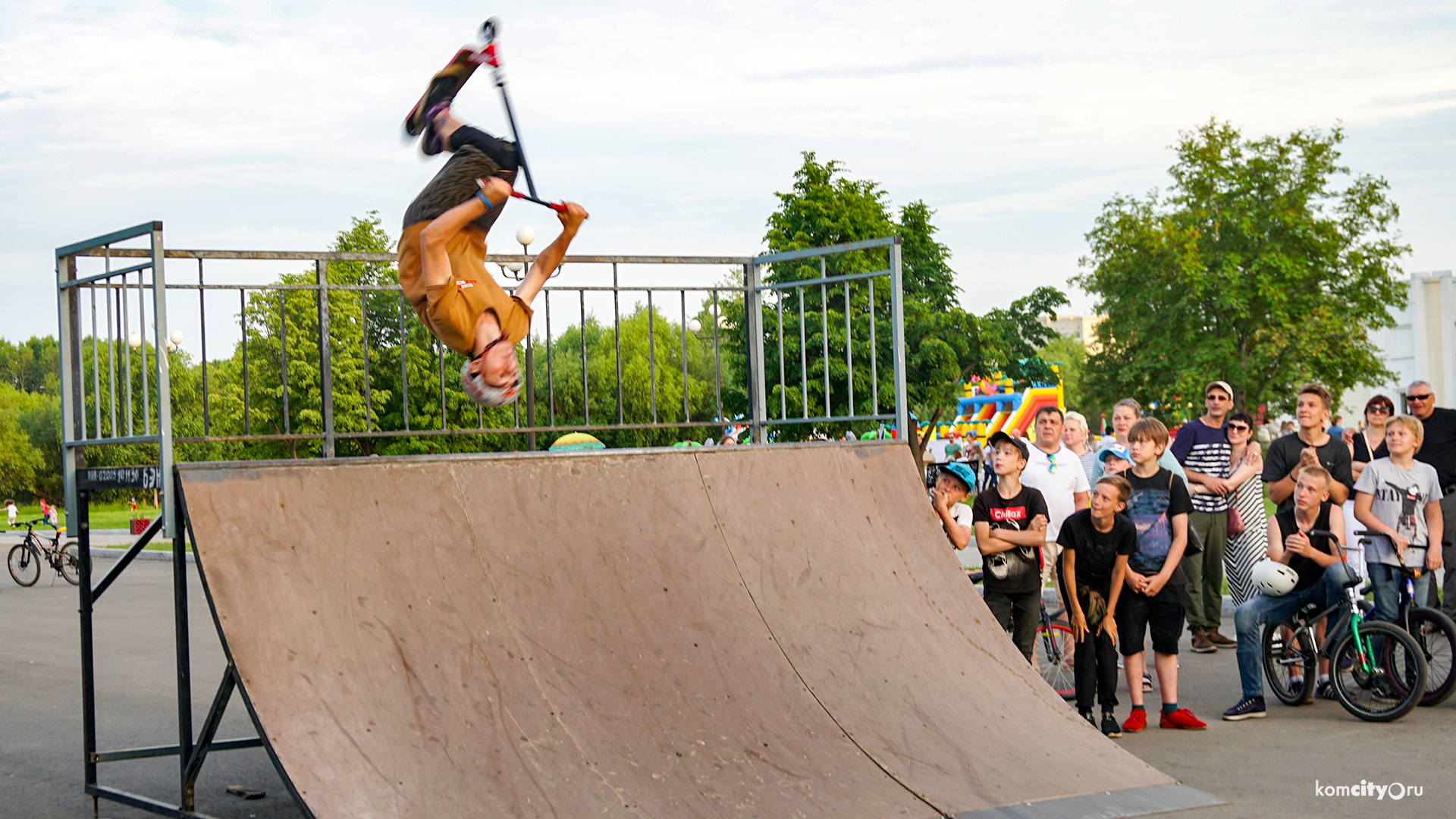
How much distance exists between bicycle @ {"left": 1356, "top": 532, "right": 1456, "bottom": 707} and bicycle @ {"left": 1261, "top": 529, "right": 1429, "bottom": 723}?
191 mm

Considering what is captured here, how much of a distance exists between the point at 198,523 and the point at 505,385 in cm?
176

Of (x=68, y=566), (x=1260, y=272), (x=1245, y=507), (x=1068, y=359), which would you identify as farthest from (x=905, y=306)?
(x=1068, y=359)

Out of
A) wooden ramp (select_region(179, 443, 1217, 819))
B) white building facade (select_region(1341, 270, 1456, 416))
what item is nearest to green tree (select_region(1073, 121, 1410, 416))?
white building facade (select_region(1341, 270, 1456, 416))

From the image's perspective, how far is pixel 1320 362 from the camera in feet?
116

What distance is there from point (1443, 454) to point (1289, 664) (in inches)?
79.0

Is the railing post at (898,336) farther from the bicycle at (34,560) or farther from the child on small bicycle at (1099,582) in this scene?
the bicycle at (34,560)

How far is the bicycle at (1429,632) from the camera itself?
23.1 ft

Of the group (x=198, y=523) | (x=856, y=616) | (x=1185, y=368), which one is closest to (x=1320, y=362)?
(x=1185, y=368)

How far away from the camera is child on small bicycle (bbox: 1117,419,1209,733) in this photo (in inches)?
269

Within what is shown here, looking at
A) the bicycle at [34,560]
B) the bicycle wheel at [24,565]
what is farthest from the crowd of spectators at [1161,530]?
the bicycle wheel at [24,565]

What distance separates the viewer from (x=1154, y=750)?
6.39 metres

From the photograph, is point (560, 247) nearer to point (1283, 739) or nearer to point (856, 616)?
point (856, 616)

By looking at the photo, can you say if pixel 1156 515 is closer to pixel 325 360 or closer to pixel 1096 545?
pixel 1096 545

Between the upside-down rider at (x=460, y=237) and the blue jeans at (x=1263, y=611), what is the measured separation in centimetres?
456
